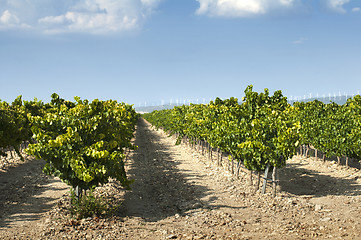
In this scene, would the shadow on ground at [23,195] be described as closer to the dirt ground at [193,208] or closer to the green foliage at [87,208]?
the dirt ground at [193,208]

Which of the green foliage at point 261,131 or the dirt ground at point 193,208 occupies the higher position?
the green foliage at point 261,131

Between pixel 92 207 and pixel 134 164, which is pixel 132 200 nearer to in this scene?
pixel 92 207

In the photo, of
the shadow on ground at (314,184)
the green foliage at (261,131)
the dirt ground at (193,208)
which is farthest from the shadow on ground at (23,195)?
the shadow on ground at (314,184)

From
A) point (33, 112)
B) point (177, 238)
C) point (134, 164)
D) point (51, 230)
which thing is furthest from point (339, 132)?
point (33, 112)

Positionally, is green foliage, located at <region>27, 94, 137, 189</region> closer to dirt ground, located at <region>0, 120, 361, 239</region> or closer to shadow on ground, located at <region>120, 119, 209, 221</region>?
dirt ground, located at <region>0, 120, 361, 239</region>

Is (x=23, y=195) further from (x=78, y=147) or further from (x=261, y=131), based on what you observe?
(x=261, y=131)

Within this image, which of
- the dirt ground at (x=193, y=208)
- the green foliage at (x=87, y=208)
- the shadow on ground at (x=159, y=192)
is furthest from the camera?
the shadow on ground at (x=159, y=192)

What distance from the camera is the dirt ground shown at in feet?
35.2

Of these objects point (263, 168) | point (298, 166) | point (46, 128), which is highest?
point (46, 128)

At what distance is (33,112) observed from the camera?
1195 inches

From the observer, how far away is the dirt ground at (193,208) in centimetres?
1074

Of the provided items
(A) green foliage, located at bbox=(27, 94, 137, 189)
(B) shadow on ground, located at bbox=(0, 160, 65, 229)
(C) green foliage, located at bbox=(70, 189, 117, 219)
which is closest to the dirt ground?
(B) shadow on ground, located at bbox=(0, 160, 65, 229)

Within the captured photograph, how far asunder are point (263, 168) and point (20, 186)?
46.1ft

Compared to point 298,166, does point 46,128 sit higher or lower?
higher
